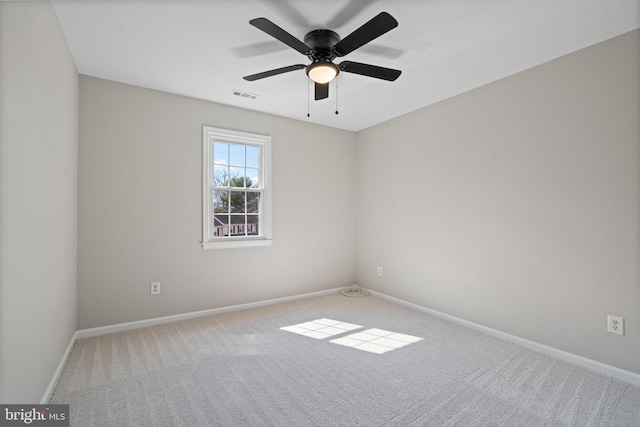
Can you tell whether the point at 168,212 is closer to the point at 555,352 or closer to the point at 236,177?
the point at 236,177

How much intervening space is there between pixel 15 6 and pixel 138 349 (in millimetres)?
2558

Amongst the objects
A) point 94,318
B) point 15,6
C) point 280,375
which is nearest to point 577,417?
point 280,375

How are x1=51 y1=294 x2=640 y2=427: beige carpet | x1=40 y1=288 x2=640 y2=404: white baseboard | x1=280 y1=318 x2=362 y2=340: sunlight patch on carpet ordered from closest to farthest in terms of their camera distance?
x1=51 y1=294 x2=640 y2=427: beige carpet < x1=40 y1=288 x2=640 y2=404: white baseboard < x1=280 y1=318 x2=362 y2=340: sunlight patch on carpet

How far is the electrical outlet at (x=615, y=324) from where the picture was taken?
224 centimetres

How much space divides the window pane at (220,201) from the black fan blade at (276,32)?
2227 millimetres

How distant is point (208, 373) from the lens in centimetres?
229

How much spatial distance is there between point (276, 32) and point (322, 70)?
0.48 m

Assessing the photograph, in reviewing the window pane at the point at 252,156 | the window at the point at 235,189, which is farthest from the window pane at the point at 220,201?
the window pane at the point at 252,156

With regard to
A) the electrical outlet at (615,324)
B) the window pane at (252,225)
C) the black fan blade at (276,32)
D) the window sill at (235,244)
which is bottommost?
the electrical outlet at (615,324)

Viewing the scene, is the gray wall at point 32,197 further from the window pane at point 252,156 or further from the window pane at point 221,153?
the window pane at point 252,156

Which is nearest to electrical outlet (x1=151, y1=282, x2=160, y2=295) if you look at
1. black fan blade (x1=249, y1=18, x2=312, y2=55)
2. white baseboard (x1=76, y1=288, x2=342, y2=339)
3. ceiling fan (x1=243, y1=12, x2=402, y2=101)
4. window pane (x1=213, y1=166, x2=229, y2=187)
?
white baseboard (x1=76, y1=288, x2=342, y2=339)

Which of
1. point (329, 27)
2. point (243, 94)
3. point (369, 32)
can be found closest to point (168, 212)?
point (243, 94)

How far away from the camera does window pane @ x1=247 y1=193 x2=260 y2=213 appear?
404cm

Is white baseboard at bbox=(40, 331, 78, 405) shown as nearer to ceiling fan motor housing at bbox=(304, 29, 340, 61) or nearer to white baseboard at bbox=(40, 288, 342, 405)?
white baseboard at bbox=(40, 288, 342, 405)
